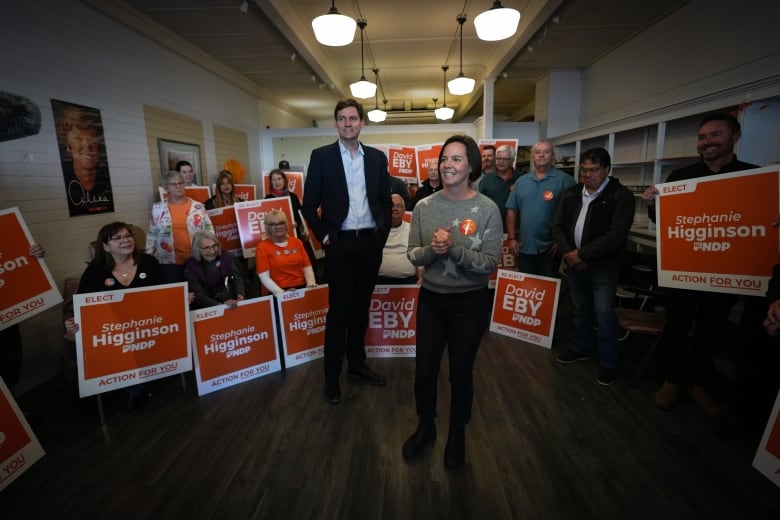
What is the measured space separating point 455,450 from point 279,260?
6.66ft

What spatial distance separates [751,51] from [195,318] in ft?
17.8

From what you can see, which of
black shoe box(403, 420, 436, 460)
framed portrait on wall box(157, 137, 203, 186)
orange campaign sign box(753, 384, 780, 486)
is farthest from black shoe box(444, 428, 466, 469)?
framed portrait on wall box(157, 137, 203, 186)

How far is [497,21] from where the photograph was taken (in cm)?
340

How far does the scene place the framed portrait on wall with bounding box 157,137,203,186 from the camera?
15.5ft

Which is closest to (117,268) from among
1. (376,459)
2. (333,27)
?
(376,459)

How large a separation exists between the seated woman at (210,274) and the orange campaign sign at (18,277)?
939mm

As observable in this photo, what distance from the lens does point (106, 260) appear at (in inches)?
98.0

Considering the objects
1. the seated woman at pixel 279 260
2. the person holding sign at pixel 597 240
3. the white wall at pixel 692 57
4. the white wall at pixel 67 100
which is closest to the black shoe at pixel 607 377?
the person holding sign at pixel 597 240

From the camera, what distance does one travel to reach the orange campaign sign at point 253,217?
4.18 meters

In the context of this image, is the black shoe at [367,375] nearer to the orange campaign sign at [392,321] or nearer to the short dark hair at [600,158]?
the orange campaign sign at [392,321]

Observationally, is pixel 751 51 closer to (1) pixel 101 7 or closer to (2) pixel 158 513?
(2) pixel 158 513

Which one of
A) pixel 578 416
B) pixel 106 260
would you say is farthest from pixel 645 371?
pixel 106 260

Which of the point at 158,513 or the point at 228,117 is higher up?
the point at 228,117

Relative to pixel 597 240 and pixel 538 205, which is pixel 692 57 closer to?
pixel 538 205
